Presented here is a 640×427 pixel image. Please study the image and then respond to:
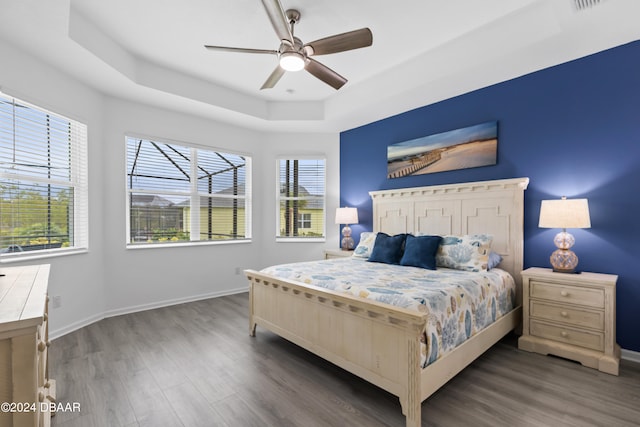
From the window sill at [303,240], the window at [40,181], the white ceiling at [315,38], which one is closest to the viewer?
the white ceiling at [315,38]

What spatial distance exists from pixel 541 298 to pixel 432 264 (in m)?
0.94

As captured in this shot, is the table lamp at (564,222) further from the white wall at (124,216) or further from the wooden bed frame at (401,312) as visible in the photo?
the white wall at (124,216)

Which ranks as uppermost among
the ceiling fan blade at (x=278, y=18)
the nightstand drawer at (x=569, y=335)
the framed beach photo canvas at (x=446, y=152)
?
the ceiling fan blade at (x=278, y=18)

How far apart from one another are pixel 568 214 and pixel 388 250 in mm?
1620

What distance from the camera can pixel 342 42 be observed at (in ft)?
7.69

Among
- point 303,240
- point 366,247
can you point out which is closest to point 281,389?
point 366,247

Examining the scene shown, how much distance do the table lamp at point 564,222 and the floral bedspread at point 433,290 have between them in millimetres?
469

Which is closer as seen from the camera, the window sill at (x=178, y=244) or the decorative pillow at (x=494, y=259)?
the decorative pillow at (x=494, y=259)

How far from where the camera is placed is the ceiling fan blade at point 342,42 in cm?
225

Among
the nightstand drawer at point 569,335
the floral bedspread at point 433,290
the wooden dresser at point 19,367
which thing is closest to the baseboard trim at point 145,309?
the nightstand drawer at point 569,335

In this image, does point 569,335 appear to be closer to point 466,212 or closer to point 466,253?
point 466,253

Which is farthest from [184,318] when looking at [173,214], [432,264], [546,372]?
[546,372]

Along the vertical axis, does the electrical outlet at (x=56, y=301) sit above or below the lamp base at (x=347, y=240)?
below

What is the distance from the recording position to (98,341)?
2.88 meters
